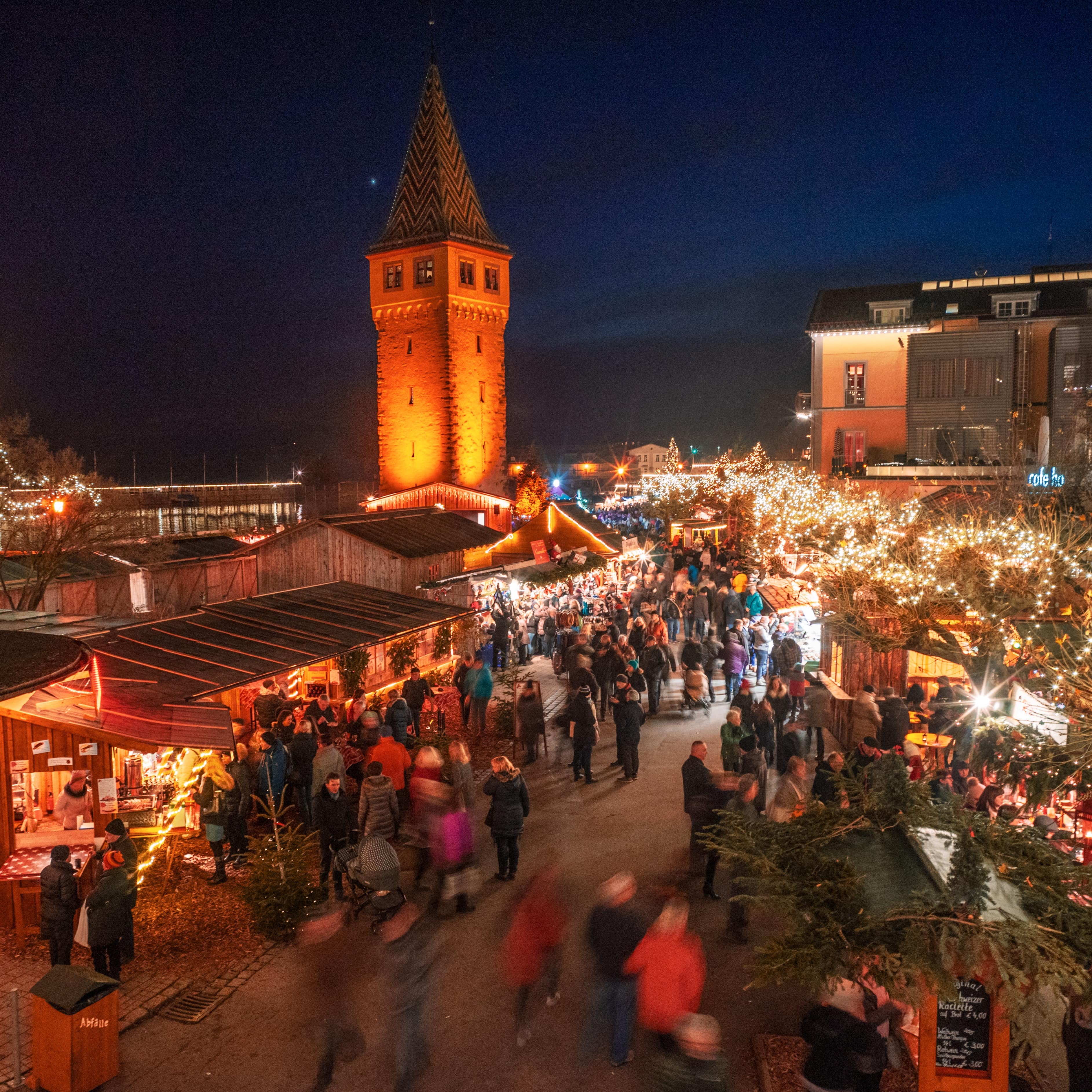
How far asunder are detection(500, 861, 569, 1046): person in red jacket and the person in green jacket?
4.45m

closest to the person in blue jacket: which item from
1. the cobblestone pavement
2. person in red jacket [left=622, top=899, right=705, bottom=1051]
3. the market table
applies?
the cobblestone pavement

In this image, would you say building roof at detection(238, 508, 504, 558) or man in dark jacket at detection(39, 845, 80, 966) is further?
building roof at detection(238, 508, 504, 558)

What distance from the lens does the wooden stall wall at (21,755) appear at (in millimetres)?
8586

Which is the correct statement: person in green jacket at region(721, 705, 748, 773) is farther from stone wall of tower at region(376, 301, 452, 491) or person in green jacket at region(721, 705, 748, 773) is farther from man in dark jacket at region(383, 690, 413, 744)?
stone wall of tower at region(376, 301, 452, 491)

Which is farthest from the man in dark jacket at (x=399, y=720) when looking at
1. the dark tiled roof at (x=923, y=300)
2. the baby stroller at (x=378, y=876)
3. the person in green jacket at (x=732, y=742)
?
the dark tiled roof at (x=923, y=300)

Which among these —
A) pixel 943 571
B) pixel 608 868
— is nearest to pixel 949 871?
pixel 608 868

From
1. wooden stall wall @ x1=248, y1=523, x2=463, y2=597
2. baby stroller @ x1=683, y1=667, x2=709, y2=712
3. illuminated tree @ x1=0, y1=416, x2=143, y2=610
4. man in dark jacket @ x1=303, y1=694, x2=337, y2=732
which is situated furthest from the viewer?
illuminated tree @ x1=0, y1=416, x2=143, y2=610

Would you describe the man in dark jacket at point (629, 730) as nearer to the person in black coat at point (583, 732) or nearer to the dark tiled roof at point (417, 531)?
the person in black coat at point (583, 732)

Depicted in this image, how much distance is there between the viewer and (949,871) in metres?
5.31

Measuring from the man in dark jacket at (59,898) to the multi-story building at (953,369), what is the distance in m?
29.6

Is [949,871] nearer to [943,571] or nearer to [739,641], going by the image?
[739,641]

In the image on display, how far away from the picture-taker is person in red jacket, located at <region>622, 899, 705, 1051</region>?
5668 millimetres

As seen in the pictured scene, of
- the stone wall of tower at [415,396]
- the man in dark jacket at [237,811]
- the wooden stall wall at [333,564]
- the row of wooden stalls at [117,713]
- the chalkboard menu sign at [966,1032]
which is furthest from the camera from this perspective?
the stone wall of tower at [415,396]

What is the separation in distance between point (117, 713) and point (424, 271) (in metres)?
34.7
